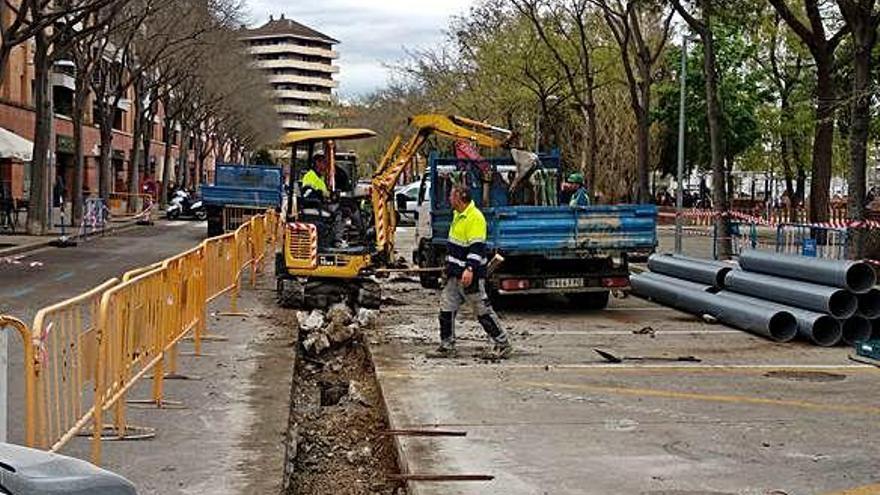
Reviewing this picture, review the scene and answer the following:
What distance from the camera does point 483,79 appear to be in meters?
48.2

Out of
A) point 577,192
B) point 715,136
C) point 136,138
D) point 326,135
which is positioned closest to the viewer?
point 326,135

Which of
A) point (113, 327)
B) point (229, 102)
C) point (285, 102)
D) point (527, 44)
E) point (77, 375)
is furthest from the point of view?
point (285, 102)

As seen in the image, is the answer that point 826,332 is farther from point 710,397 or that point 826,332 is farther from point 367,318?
point 367,318

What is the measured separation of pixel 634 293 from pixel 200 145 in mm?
74510

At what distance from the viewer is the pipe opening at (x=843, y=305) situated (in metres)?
14.1

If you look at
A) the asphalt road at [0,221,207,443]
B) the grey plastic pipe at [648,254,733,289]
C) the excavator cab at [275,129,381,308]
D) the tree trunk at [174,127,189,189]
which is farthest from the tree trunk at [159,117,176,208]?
the grey plastic pipe at [648,254,733,289]

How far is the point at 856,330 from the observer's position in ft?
46.8

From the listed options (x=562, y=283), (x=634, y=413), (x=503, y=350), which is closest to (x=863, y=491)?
(x=634, y=413)

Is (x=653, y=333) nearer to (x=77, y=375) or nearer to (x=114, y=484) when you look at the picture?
(x=77, y=375)

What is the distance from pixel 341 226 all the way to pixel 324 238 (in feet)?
1.59

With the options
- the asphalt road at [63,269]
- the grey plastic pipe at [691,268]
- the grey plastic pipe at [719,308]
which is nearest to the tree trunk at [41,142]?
the asphalt road at [63,269]

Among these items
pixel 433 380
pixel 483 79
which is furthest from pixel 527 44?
pixel 433 380

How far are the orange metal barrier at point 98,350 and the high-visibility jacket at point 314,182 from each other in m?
6.79

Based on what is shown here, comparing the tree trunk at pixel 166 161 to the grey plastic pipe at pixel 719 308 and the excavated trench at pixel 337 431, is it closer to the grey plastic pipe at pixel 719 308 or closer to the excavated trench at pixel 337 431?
the grey plastic pipe at pixel 719 308
